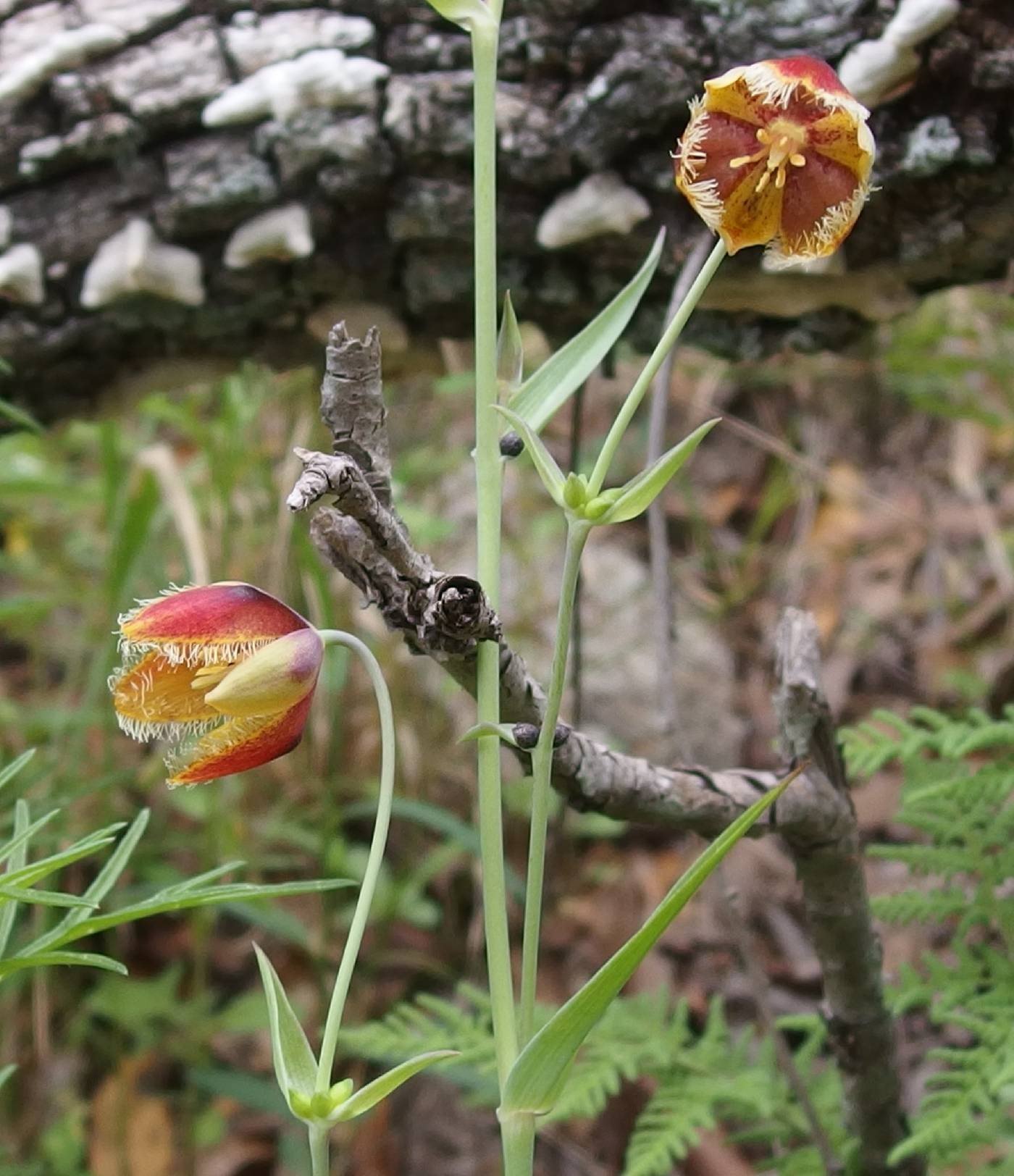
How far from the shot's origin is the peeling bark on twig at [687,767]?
0.57 meters

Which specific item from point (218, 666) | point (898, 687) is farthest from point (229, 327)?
point (898, 687)

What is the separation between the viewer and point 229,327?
3.95ft

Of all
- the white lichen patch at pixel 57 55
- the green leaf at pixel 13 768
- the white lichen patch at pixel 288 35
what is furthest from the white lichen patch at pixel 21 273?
the green leaf at pixel 13 768

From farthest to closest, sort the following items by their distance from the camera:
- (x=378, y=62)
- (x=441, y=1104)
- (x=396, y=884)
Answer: (x=396, y=884)
(x=441, y=1104)
(x=378, y=62)

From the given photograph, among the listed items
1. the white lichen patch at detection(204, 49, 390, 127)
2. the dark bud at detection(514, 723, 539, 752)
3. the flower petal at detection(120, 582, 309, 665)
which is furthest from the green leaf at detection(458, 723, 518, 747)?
the white lichen patch at detection(204, 49, 390, 127)

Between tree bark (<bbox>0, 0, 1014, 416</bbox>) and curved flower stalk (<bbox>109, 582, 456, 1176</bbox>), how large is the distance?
0.59 m

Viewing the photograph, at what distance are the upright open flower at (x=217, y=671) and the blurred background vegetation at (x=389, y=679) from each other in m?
0.48

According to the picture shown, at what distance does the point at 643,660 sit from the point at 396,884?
2.15 ft

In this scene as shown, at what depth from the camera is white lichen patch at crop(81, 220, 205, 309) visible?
3.64 ft

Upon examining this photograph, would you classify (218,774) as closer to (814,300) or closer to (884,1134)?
(884,1134)

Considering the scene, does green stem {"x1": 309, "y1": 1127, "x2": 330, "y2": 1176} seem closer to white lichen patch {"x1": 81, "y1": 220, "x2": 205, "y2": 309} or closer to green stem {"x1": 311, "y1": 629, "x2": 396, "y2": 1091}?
green stem {"x1": 311, "y1": 629, "x2": 396, "y2": 1091}

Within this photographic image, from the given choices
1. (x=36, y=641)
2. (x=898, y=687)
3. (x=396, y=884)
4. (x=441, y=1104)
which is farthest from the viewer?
(x=898, y=687)

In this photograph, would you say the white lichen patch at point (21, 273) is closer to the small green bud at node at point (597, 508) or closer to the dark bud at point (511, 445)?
the dark bud at point (511, 445)

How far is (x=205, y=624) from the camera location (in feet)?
1.93
